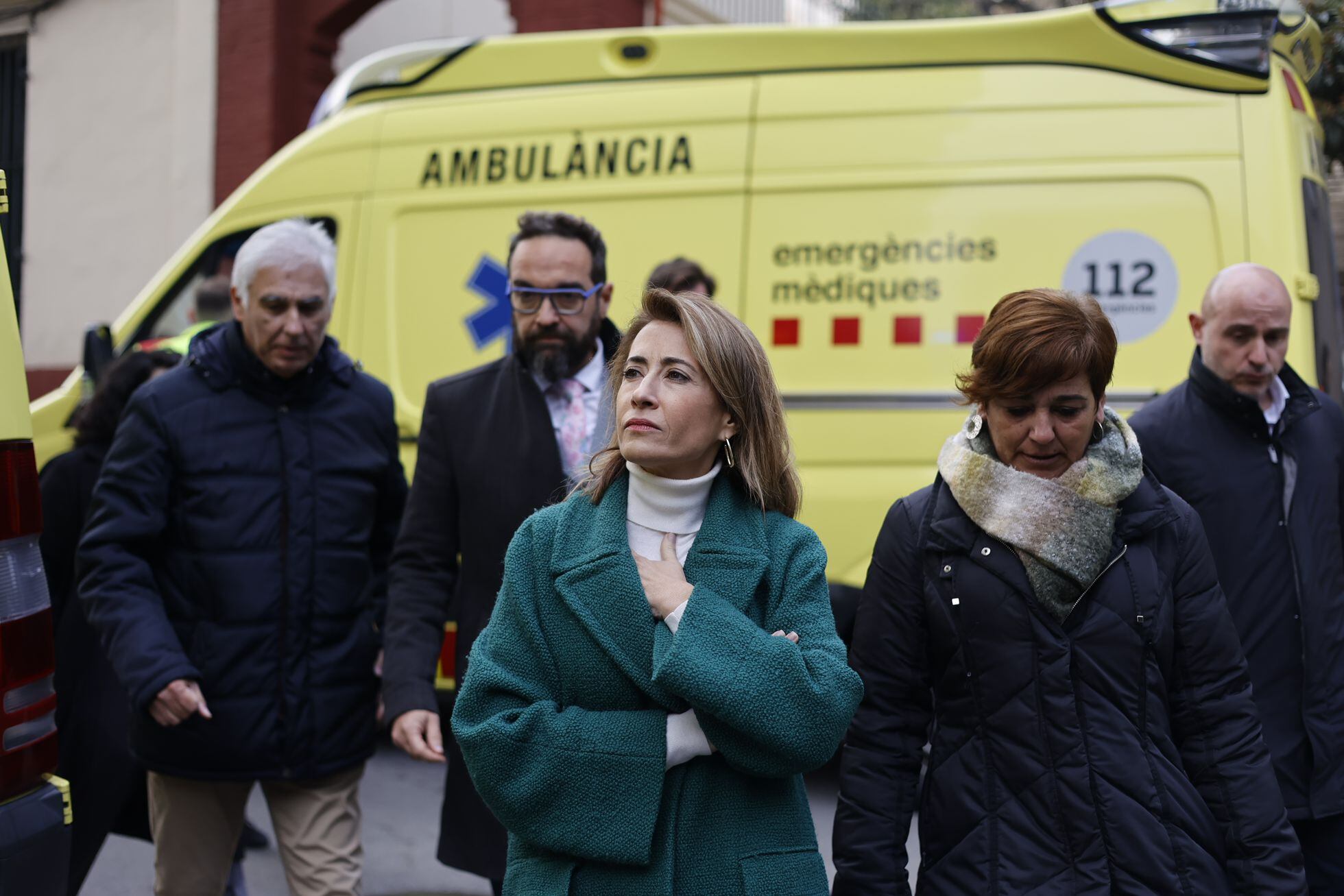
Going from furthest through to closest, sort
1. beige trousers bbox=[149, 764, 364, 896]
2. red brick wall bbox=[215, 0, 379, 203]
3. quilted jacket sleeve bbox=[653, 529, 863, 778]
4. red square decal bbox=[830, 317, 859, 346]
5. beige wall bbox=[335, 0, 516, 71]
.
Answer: beige wall bbox=[335, 0, 516, 71]
red brick wall bbox=[215, 0, 379, 203]
red square decal bbox=[830, 317, 859, 346]
beige trousers bbox=[149, 764, 364, 896]
quilted jacket sleeve bbox=[653, 529, 863, 778]

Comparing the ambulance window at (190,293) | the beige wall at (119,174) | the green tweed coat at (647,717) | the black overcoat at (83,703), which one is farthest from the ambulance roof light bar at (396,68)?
the beige wall at (119,174)

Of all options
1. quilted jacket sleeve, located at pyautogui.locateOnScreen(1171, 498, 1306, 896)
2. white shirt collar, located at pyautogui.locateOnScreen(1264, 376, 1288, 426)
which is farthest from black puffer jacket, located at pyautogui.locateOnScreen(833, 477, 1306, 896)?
white shirt collar, located at pyautogui.locateOnScreen(1264, 376, 1288, 426)

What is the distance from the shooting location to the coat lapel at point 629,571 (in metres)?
2.03

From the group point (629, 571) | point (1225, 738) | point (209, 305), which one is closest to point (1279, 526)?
point (1225, 738)

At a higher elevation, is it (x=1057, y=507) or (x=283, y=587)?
(x=1057, y=507)

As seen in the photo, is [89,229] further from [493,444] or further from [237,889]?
[493,444]

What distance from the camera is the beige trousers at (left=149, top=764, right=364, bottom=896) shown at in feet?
10.8

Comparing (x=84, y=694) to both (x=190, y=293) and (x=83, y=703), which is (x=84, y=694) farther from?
(x=190, y=293)

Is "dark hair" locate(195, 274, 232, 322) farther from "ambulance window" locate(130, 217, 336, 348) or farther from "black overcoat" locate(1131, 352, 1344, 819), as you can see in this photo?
"black overcoat" locate(1131, 352, 1344, 819)

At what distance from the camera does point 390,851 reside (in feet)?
16.6

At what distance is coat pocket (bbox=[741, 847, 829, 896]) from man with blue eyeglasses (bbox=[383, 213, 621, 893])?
1.23 meters

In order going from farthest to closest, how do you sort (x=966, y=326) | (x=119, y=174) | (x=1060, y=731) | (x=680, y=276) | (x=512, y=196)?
(x=119, y=174) < (x=512, y=196) < (x=966, y=326) < (x=680, y=276) < (x=1060, y=731)

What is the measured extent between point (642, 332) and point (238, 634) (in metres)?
1.50

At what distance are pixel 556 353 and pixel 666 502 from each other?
1.13 metres
